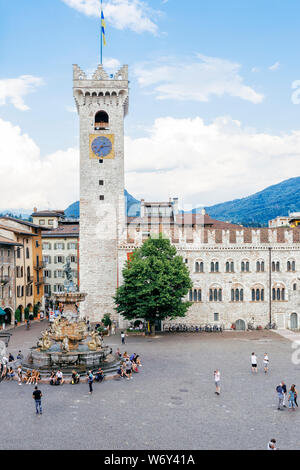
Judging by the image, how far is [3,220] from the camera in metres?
67.4

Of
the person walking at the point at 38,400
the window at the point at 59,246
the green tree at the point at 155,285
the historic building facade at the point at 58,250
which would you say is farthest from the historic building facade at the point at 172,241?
the person walking at the point at 38,400

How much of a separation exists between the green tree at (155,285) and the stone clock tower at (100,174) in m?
9.59

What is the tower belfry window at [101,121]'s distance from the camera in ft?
196

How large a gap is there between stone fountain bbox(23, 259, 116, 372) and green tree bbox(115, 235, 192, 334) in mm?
11688

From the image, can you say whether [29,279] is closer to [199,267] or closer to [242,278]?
[199,267]

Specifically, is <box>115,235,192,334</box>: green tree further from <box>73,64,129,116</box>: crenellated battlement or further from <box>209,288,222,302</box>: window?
<box>73,64,129,116</box>: crenellated battlement

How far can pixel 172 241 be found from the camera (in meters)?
57.0

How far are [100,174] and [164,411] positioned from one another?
4046 centimetres

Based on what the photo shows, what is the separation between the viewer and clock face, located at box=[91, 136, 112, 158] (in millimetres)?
59688

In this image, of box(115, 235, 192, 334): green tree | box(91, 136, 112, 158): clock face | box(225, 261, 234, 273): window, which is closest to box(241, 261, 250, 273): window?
box(225, 261, 234, 273): window

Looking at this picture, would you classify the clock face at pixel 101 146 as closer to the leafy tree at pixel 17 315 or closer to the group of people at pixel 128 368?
the leafy tree at pixel 17 315

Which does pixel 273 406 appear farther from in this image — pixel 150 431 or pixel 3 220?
pixel 3 220
